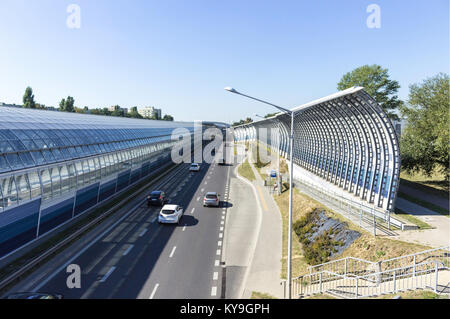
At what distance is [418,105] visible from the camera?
3197 cm

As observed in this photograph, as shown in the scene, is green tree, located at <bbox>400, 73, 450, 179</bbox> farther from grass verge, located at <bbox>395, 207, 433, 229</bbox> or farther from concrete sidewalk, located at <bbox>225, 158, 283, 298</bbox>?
concrete sidewalk, located at <bbox>225, 158, 283, 298</bbox>

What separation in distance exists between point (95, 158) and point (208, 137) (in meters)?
111

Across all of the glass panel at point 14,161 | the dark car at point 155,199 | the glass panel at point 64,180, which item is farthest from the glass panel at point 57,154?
the dark car at point 155,199

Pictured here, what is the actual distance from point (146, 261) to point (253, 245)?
21.0 feet

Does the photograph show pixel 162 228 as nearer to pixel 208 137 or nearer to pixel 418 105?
pixel 418 105

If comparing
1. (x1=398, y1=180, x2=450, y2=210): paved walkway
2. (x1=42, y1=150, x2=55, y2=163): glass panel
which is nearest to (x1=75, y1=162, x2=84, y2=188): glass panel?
(x1=42, y1=150, x2=55, y2=163): glass panel

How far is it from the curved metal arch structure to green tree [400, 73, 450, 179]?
7.35 meters

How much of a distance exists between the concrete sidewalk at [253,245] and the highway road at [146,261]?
720 mm

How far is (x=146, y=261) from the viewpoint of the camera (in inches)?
585

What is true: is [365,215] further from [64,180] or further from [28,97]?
[28,97]

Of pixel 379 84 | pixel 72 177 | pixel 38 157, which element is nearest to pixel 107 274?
pixel 38 157

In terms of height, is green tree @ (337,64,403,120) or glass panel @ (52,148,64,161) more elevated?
green tree @ (337,64,403,120)

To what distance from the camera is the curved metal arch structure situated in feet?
56.8
